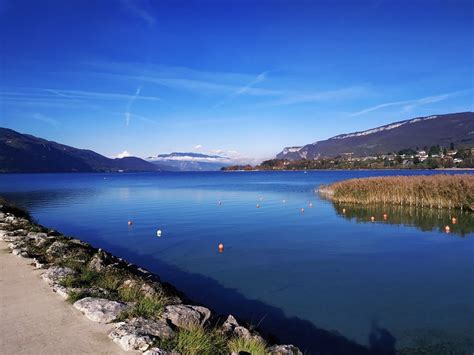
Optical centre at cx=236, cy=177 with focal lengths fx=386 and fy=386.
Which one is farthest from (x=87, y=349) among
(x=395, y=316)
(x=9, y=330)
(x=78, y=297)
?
(x=395, y=316)

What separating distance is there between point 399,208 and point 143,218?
21.6 metres

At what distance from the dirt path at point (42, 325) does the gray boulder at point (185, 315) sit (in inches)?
45.9

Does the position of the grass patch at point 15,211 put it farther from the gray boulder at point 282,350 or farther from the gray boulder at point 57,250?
the gray boulder at point 282,350

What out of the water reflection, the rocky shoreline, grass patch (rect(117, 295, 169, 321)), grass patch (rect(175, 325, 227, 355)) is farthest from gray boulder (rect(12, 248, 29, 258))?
the water reflection

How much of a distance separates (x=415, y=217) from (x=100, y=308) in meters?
26.3

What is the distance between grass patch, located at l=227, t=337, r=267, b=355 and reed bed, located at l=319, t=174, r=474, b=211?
2863cm

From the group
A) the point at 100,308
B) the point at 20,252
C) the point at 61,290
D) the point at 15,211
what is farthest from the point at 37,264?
the point at 15,211

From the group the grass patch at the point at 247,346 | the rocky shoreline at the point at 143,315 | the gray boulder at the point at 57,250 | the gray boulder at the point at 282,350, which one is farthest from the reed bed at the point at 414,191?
the gray boulder at the point at 57,250

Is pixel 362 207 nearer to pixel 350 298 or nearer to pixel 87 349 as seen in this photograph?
pixel 350 298

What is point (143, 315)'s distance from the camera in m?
7.26

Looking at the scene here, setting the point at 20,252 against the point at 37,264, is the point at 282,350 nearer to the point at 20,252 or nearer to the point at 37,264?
the point at 37,264

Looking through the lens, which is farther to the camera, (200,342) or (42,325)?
(42,325)

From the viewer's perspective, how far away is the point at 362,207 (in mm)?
35094

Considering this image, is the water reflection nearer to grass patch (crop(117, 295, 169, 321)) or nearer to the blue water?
the blue water
